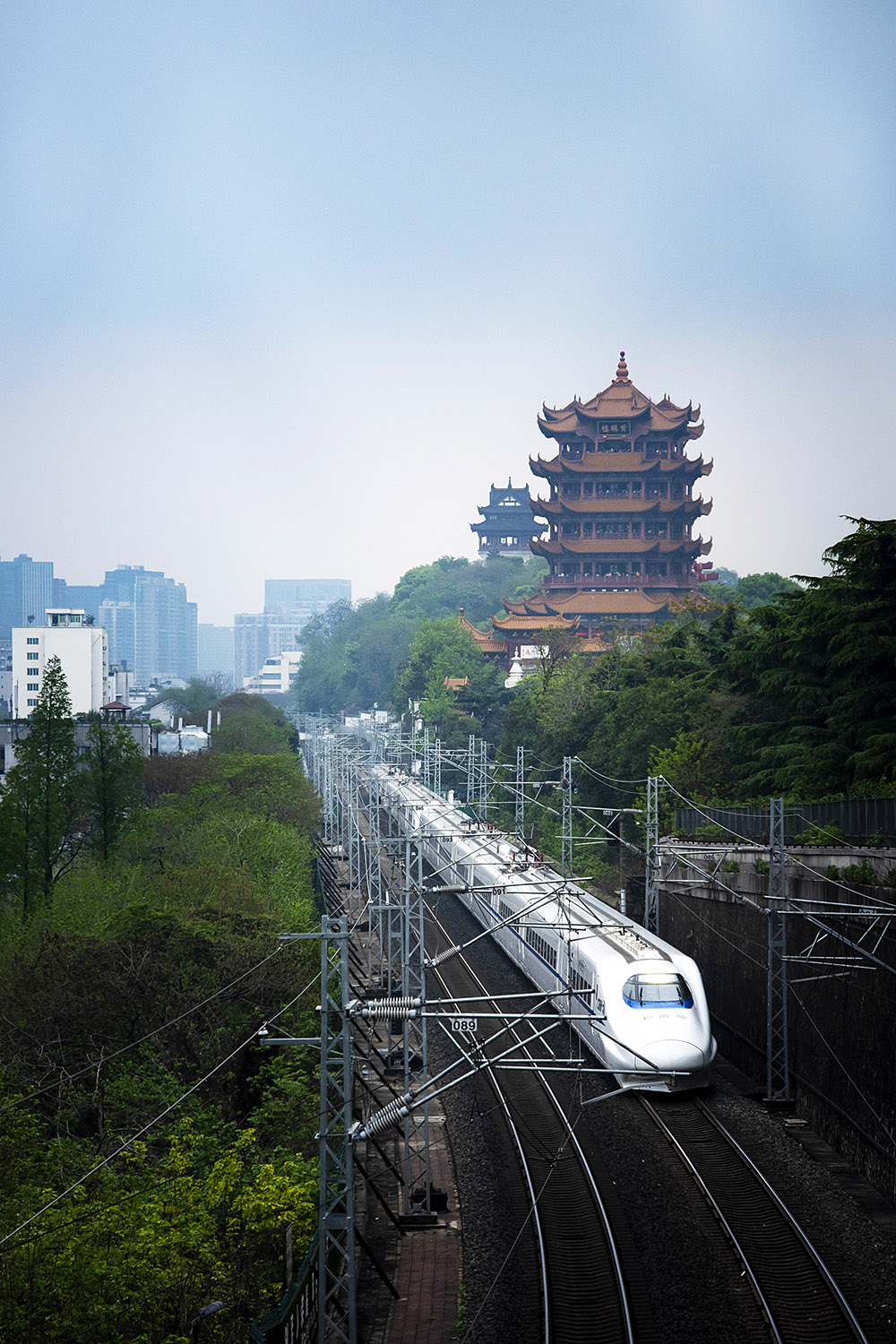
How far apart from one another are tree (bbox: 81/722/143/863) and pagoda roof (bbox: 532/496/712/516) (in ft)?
216

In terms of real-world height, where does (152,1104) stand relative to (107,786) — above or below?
below

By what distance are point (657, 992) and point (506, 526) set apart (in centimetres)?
17279

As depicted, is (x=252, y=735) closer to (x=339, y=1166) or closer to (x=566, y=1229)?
(x=566, y=1229)

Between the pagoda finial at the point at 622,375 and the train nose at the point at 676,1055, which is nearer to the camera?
the train nose at the point at 676,1055

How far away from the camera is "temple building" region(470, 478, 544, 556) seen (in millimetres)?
194125

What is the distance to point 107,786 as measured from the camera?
42.8 m

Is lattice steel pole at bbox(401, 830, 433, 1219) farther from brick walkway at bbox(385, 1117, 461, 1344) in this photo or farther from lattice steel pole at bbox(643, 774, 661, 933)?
lattice steel pole at bbox(643, 774, 661, 933)

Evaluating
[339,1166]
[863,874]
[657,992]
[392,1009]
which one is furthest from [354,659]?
[339,1166]

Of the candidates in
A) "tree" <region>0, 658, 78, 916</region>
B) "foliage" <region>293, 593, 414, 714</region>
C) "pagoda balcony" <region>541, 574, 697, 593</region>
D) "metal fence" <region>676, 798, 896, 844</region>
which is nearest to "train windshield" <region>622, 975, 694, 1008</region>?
"metal fence" <region>676, 798, 896, 844</region>

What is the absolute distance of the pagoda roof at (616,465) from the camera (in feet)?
351

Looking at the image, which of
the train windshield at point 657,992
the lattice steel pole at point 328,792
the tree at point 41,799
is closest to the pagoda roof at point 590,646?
the lattice steel pole at point 328,792

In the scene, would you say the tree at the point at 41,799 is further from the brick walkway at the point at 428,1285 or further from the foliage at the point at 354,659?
the foliage at the point at 354,659

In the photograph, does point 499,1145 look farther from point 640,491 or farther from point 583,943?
point 640,491

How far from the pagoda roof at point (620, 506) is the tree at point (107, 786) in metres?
65.8
